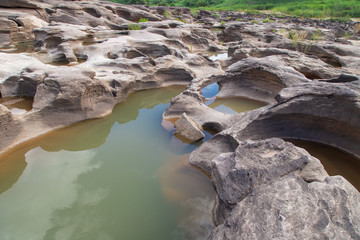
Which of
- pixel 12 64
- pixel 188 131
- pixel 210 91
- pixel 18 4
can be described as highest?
pixel 18 4

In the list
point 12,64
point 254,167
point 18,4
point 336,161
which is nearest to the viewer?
point 254,167

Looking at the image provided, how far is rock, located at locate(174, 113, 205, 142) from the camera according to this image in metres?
3.81

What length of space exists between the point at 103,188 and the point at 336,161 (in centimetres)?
342

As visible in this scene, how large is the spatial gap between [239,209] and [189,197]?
125 centimetres

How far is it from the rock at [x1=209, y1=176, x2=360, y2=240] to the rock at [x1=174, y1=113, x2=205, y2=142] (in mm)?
2132

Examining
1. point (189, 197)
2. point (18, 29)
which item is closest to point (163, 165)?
point (189, 197)

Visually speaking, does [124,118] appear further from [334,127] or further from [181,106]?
[334,127]

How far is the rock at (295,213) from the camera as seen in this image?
1.37 meters

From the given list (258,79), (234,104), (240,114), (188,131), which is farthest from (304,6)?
(188,131)

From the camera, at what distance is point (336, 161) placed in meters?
3.38

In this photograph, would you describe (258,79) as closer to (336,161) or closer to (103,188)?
(336,161)

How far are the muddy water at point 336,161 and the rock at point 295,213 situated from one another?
1674 millimetres

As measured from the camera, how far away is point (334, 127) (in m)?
3.53

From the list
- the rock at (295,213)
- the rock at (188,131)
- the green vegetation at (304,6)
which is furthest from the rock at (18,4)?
the green vegetation at (304,6)
